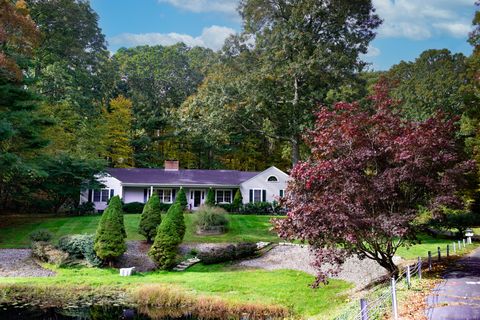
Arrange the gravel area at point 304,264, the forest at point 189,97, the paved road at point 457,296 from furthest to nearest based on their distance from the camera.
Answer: the forest at point 189,97 < the gravel area at point 304,264 < the paved road at point 457,296

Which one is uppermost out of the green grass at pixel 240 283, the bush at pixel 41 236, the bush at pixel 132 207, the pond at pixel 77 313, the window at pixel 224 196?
the window at pixel 224 196

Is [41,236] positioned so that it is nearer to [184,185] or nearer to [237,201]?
[184,185]

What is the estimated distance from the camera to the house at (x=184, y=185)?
116 feet

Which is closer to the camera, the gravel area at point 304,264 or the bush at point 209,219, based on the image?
the gravel area at point 304,264

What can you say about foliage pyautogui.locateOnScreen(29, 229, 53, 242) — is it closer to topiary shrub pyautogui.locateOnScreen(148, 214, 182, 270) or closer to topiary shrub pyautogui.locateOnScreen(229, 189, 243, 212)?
topiary shrub pyautogui.locateOnScreen(148, 214, 182, 270)

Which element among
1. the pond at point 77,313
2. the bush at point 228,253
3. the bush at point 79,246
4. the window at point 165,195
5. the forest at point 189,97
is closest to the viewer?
the pond at point 77,313

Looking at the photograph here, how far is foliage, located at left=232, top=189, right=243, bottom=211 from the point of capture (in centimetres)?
3541

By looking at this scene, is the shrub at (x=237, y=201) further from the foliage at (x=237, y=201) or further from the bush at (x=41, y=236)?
the bush at (x=41, y=236)

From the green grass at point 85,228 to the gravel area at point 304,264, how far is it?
1807 mm

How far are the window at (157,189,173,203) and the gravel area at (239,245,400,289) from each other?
636 inches

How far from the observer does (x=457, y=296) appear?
1056 centimetres

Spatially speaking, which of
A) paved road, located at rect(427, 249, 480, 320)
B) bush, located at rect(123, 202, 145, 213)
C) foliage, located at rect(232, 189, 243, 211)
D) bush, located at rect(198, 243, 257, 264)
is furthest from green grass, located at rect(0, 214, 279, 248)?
paved road, located at rect(427, 249, 480, 320)

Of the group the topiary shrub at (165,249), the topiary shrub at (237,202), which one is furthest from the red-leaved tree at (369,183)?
the topiary shrub at (237,202)

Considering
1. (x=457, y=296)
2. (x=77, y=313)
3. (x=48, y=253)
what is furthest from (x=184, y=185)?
(x=457, y=296)
